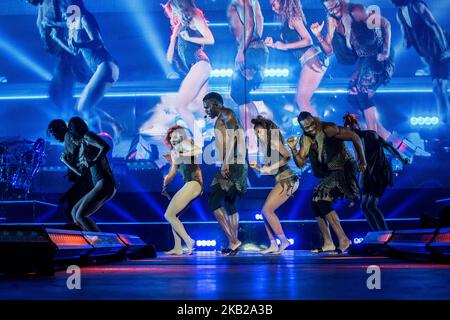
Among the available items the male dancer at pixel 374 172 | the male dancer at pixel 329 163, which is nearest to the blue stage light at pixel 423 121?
the male dancer at pixel 374 172

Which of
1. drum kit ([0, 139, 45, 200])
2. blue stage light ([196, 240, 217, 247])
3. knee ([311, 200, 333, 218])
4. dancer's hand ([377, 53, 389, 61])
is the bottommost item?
knee ([311, 200, 333, 218])

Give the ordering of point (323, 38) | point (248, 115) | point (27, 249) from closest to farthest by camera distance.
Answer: point (27, 249), point (248, 115), point (323, 38)

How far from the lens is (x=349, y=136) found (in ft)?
22.1

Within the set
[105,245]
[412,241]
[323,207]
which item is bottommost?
[412,241]

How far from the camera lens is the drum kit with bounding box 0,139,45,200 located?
898 cm

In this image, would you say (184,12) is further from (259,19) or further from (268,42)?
(268,42)

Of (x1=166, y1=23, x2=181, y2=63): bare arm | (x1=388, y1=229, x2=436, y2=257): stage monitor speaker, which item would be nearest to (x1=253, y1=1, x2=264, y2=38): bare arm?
(x1=166, y1=23, x2=181, y2=63): bare arm

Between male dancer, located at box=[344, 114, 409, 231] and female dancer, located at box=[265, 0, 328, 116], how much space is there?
7.77 ft

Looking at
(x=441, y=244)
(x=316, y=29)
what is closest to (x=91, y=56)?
(x=316, y=29)

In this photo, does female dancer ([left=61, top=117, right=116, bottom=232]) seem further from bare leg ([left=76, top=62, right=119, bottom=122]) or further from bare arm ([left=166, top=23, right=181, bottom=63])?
bare arm ([left=166, top=23, right=181, bottom=63])

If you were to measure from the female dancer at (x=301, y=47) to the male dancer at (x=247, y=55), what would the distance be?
0.81 ft

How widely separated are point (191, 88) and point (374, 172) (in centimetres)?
365
